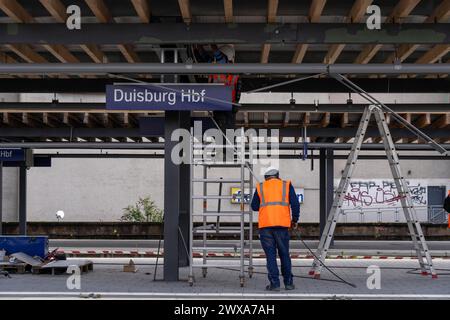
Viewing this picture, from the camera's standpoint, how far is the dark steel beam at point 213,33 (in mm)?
11562

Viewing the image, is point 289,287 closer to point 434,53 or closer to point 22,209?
point 434,53

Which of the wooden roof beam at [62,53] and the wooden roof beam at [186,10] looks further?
the wooden roof beam at [62,53]

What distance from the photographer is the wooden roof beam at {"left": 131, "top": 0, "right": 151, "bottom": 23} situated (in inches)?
431

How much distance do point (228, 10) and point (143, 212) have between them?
2848cm

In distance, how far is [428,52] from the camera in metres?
13.5

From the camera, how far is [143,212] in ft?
128

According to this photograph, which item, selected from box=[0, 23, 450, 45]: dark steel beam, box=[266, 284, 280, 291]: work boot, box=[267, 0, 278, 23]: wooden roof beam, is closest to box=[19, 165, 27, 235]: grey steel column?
box=[0, 23, 450, 45]: dark steel beam

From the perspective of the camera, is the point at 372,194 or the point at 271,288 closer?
the point at 271,288

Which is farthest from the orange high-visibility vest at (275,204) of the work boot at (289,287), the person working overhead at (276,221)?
the work boot at (289,287)

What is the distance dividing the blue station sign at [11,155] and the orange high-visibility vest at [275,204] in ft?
45.2

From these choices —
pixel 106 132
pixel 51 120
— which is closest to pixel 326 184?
pixel 106 132

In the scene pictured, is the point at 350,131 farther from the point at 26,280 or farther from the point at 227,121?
the point at 26,280

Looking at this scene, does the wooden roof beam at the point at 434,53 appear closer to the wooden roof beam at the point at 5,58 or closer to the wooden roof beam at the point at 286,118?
the wooden roof beam at the point at 286,118
